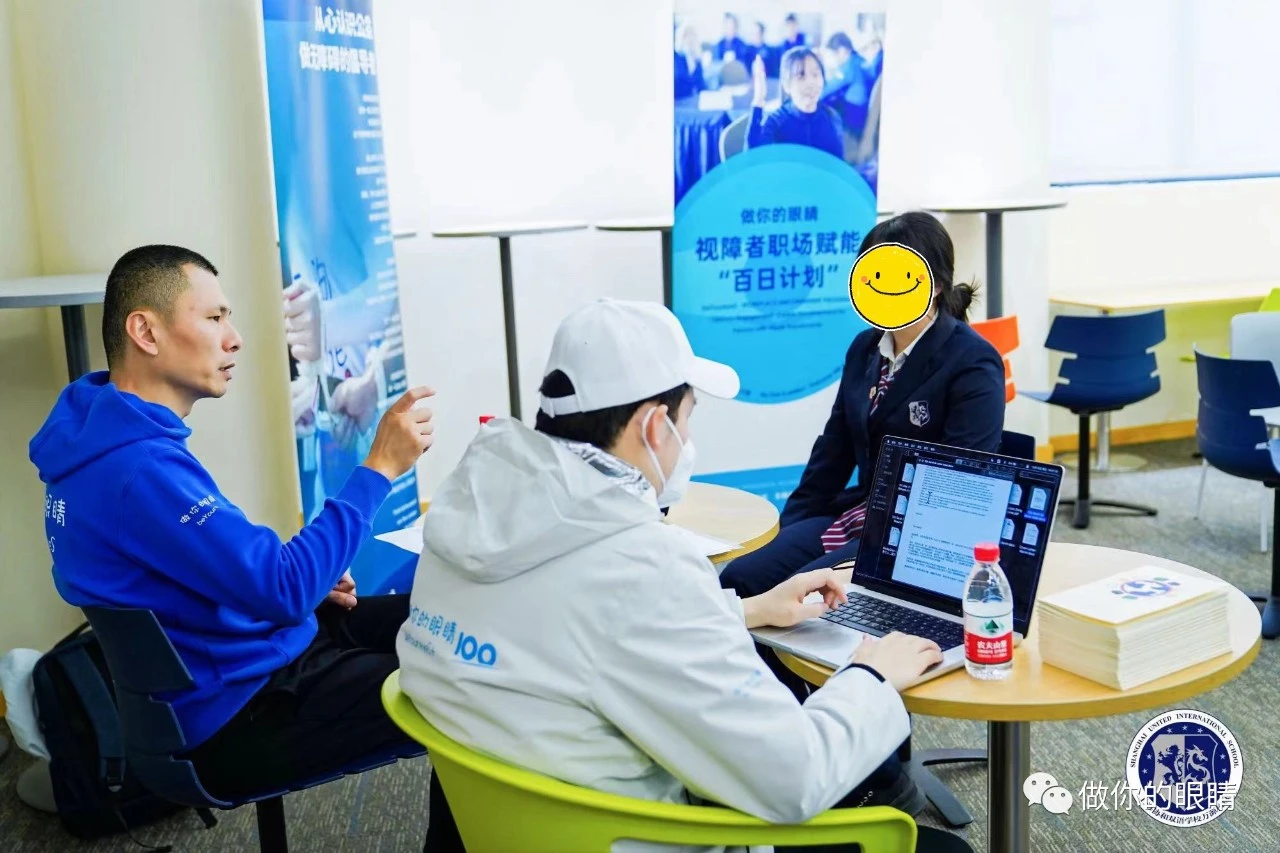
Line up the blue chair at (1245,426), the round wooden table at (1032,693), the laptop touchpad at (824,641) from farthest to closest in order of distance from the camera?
1. the blue chair at (1245,426)
2. the laptop touchpad at (824,641)
3. the round wooden table at (1032,693)

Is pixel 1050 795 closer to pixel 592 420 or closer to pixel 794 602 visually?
pixel 794 602

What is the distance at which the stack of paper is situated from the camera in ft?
5.52

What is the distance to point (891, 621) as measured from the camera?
197 centimetres

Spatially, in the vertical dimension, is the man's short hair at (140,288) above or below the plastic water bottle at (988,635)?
above

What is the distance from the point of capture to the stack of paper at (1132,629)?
5.52 ft

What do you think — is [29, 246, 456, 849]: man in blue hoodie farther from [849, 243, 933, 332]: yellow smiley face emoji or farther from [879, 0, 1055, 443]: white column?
[879, 0, 1055, 443]: white column

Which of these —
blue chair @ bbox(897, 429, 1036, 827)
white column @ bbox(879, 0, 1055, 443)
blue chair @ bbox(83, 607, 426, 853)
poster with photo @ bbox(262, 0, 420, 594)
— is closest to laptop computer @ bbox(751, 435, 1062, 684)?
blue chair @ bbox(897, 429, 1036, 827)

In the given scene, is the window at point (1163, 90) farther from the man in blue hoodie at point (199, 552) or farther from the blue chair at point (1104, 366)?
the man in blue hoodie at point (199, 552)

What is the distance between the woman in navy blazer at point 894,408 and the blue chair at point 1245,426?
1.52 m

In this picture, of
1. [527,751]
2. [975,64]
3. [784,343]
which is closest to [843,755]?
[527,751]

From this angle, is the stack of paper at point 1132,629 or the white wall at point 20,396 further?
the white wall at point 20,396

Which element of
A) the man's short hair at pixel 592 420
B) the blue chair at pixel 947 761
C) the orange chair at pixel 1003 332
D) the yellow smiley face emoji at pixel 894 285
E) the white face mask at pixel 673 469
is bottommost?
the blue chair at pixel 947 761

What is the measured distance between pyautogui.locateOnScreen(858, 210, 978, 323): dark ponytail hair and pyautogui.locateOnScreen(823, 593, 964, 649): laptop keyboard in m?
1.03

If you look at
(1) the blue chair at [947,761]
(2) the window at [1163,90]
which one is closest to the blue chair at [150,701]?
(1) the blue chair at [947,761]
